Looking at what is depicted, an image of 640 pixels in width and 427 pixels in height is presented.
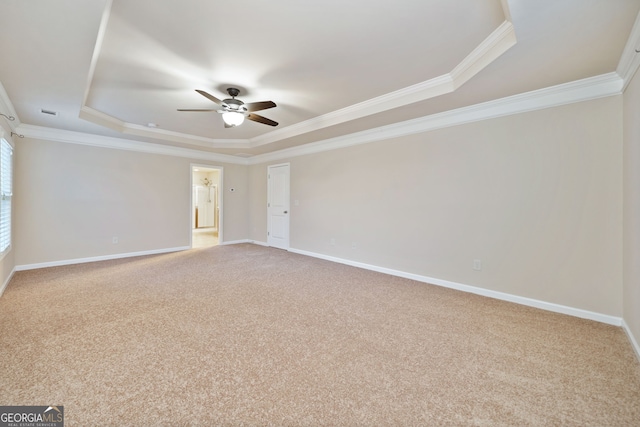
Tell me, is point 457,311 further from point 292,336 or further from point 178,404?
point 178,404

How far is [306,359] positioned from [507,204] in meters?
2.92

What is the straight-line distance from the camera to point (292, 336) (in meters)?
2.34

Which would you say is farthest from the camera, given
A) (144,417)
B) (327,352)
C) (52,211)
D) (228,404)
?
(52,211)

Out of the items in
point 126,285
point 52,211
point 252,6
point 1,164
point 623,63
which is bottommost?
point 126,285

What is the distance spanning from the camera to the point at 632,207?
2.32 metres

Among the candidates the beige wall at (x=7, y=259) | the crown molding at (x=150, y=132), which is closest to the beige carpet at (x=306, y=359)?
the beige wall at (x=7, y=259)

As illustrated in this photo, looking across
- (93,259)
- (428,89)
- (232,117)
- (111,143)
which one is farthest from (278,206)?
(428,89)

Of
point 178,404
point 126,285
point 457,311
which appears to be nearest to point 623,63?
point 457,311

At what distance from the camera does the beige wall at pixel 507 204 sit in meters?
2.70

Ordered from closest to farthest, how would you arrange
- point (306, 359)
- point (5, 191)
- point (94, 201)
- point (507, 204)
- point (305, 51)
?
point (306, 359) → point (305, 51) → point (507, 204) → point (5, 191) → point (94, 201)

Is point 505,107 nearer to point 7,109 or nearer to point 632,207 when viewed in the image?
point 632,207

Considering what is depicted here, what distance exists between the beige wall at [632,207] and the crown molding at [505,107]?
0.74 feet

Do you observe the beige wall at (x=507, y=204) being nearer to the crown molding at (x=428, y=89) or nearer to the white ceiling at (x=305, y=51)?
the white ceiling at (x=305, y=51)

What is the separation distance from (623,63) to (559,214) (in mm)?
1441
